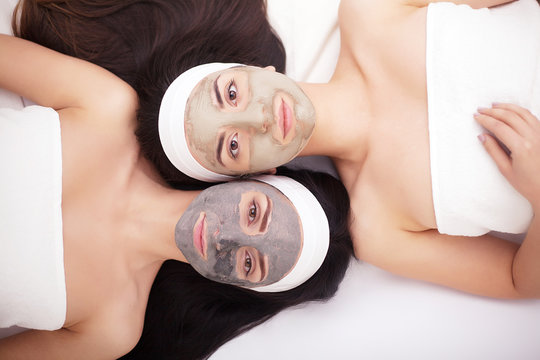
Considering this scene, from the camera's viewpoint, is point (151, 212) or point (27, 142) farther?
point (151, 212)

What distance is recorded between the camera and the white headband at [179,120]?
5.14ft

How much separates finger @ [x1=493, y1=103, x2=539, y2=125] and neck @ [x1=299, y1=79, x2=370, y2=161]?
18.8 inches

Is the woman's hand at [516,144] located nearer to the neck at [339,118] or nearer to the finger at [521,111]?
the finger at [521,111]

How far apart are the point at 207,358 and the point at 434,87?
1480 mm

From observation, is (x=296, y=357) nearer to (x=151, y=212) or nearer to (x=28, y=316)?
(x=151, y=212)

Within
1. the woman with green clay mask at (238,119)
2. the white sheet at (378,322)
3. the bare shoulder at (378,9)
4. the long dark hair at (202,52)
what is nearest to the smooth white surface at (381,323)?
the white sheet at (378,322)

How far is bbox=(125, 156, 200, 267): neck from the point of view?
1766 mm

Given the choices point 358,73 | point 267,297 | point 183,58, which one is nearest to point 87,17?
point 183,58

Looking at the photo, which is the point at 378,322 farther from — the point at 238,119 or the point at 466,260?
the point at 238,119

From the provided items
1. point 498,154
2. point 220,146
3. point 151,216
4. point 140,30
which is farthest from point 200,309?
point 498,154

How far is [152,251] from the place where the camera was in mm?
1828

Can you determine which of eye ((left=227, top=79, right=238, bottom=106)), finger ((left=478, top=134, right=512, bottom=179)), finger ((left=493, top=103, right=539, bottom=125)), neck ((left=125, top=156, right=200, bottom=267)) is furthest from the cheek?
finger ((left=493, top=103, right=539, bottom=125))

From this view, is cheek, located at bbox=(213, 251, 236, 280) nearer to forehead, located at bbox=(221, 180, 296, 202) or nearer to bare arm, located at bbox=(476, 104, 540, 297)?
forehead, located at bbox=(221, 180, 296, 202)

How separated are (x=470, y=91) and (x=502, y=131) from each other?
0.60ft
